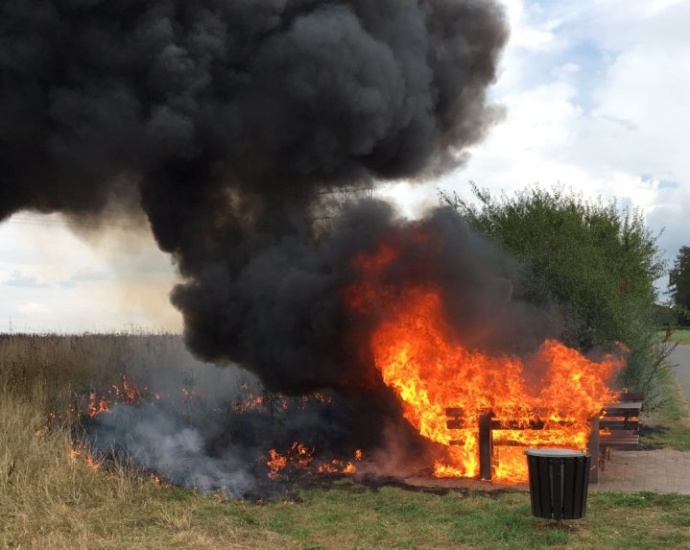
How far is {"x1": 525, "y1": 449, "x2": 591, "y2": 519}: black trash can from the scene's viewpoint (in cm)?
686

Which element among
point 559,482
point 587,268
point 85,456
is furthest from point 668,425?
point 85,456

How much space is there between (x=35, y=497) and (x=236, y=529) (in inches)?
93.1

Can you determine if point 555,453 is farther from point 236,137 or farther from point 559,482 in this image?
point 236,137

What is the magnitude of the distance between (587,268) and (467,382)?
534cm

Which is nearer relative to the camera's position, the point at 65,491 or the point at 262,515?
the point at 262,515

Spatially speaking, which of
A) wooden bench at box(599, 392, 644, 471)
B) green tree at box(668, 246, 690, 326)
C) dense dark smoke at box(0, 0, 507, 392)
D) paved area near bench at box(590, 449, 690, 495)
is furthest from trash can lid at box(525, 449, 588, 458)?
green tree at box(668, 246, 690, 326)

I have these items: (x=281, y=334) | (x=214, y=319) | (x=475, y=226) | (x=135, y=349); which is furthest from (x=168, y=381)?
(x=475, y=226)

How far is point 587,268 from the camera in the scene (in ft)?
46.4

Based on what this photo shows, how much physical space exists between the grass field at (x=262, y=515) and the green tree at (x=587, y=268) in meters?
5.55

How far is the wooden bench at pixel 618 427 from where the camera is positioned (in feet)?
33.1

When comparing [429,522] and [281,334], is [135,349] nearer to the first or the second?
[281,334]

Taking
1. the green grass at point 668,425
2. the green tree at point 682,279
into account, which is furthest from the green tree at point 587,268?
the green tree at point 682,279

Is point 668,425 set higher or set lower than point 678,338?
lower

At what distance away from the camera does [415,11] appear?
11797 mm
